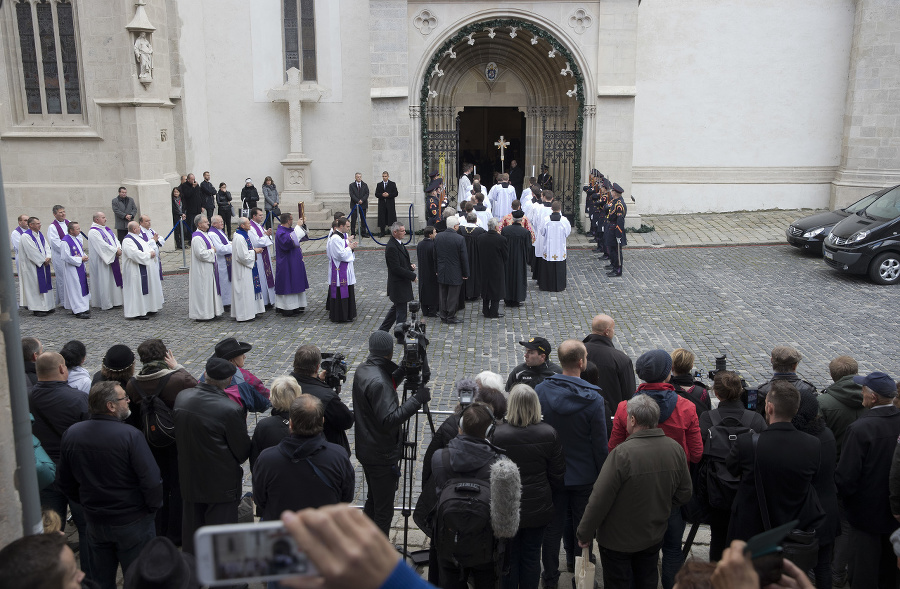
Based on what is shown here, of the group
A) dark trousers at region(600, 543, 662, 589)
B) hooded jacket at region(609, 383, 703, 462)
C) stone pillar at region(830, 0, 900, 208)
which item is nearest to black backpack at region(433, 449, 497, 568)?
dark trousers at region(600, 543, 662, 589)

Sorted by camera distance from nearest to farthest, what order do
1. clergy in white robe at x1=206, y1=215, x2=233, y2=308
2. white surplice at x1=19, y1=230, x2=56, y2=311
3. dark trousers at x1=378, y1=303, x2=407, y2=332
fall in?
dark trousers at x1=378, y1=303, x2=407, y2=332 < clergy in white robe at x1=206, y1=215, x2=233, y2=308 < white surplice at x1=19, y1=230, x2=56, y2=311

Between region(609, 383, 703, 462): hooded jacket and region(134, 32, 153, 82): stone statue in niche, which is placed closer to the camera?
region(609, 383, 703, 462): hooded jacket

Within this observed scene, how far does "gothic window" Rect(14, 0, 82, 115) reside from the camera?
18000mm

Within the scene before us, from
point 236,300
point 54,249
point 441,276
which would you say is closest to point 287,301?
point 236,300

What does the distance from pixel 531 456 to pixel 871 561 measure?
2.19 meters

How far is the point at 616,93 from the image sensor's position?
62.6ft

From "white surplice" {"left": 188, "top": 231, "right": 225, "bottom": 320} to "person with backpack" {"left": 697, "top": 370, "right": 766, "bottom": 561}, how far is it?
9.11 m

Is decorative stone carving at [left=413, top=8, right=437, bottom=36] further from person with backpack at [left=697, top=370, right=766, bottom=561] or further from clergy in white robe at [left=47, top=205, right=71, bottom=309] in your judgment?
person with backpack at [left=697, top=370, right=766, bottom=561]

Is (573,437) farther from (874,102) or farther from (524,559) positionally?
(874,102)

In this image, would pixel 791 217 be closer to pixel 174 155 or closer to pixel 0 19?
pixel 174 155

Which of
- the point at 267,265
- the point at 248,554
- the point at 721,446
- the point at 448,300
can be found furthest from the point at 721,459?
the point at 267,265

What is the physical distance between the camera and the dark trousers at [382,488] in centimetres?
566

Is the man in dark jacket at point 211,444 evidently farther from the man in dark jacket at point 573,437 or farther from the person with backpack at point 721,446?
the person with backpack at point 721,446

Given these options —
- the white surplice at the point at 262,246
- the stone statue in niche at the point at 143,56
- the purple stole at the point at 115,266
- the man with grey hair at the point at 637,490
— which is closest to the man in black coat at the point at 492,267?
the white surplice at the point at 262,246
